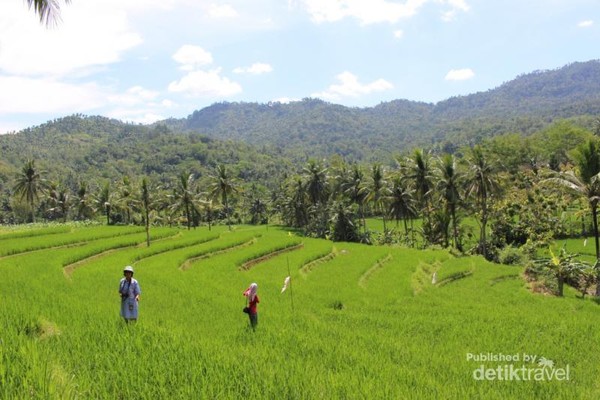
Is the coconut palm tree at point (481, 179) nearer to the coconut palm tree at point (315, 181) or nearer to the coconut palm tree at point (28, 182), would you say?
the coconut palm tree at point (315, 181)

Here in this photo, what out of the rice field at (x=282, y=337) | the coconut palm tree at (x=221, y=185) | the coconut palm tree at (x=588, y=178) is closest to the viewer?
the rice field at (x=282, y=337)

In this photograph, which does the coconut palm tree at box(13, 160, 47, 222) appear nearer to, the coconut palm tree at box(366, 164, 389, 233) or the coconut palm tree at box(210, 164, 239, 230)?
the coconut palm tree at box(210, 164, 239, 230)

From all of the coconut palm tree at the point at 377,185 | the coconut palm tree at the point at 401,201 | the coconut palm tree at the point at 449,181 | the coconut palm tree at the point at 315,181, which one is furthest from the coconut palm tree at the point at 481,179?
the coconut palm tree at the point at 315,181

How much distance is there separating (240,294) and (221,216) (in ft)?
310

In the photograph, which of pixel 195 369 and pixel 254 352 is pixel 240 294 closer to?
pixel 254 352

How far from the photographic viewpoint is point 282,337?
34.4ft

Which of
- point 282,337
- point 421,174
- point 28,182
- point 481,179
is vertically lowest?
point 282,337

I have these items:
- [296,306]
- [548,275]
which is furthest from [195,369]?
[548,275]

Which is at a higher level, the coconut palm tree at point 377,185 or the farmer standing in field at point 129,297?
the coconut palm tree at point 377,185

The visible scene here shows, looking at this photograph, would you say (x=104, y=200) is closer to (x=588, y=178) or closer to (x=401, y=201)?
(x=401, y=201)

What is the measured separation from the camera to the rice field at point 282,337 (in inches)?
267

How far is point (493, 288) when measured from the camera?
25328mm

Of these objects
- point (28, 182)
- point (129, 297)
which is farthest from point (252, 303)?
point (28, 182)

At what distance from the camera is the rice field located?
677 cm
